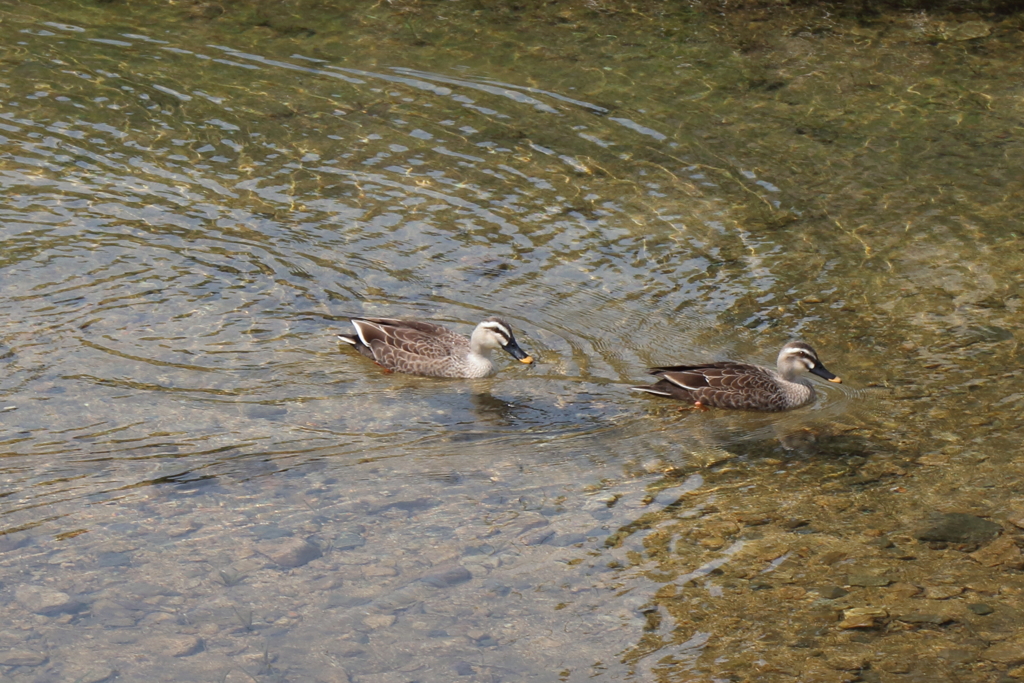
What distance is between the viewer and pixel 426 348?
390 inches

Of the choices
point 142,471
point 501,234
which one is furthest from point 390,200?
point 142,471

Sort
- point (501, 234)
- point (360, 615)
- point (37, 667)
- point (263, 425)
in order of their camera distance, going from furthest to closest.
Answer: point (501, 234), point (263, 425), point (360, 615), point (37, 667)

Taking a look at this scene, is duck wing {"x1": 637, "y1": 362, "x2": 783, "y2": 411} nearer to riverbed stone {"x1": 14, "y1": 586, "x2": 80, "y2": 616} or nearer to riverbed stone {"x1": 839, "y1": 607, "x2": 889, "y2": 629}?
riverbed stone {"x1": 839, "y1": 607, "x2": 889, "y2": 629}

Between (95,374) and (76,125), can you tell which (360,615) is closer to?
(95,374)

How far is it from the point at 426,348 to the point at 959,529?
170 inches

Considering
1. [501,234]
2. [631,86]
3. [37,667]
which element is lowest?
[37,667]

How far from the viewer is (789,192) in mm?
13273

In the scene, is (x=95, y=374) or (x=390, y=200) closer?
(x=95, y=374)

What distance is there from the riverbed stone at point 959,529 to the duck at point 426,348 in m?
3.39

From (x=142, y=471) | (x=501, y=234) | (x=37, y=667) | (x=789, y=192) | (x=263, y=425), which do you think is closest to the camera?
(x=37, y=667)

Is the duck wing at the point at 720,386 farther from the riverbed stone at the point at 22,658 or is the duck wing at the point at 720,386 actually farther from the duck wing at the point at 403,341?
the riverbed stone at the point at 22,658

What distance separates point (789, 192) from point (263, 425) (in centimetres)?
693

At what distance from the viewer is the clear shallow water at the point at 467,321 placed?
7.13 metres

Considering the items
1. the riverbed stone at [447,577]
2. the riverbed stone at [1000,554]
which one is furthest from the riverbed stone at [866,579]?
the riverbed stone at [447,577]
